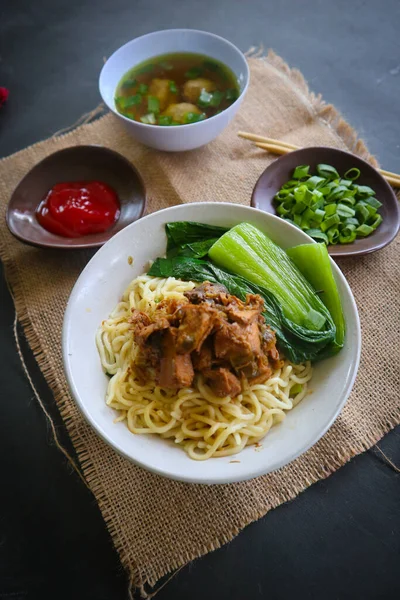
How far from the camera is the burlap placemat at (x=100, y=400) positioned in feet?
8.93

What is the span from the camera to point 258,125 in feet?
14.7

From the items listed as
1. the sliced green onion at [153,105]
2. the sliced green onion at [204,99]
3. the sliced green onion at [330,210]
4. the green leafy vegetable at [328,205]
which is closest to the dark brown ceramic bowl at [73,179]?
the sliced green onion at [153,105]

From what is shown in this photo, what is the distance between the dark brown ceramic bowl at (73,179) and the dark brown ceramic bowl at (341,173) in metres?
0.98

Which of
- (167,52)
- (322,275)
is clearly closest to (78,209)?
(167,52)

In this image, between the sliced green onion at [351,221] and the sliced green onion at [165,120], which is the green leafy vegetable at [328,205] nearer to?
the sliced green onion at [351,221]

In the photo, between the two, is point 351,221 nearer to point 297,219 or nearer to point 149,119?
point 297,219

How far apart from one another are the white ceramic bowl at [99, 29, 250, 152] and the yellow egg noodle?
5.72 ft

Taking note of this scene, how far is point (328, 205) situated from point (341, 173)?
0.46m

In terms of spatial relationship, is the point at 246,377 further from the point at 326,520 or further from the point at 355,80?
the point at 355,80

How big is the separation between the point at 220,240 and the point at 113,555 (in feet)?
6.42

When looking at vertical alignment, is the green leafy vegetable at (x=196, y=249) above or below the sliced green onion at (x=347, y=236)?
below

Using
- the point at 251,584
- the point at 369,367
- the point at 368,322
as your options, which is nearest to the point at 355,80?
the point at 368,322

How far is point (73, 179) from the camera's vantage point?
158 inches

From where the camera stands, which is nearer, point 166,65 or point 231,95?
point 231,95
